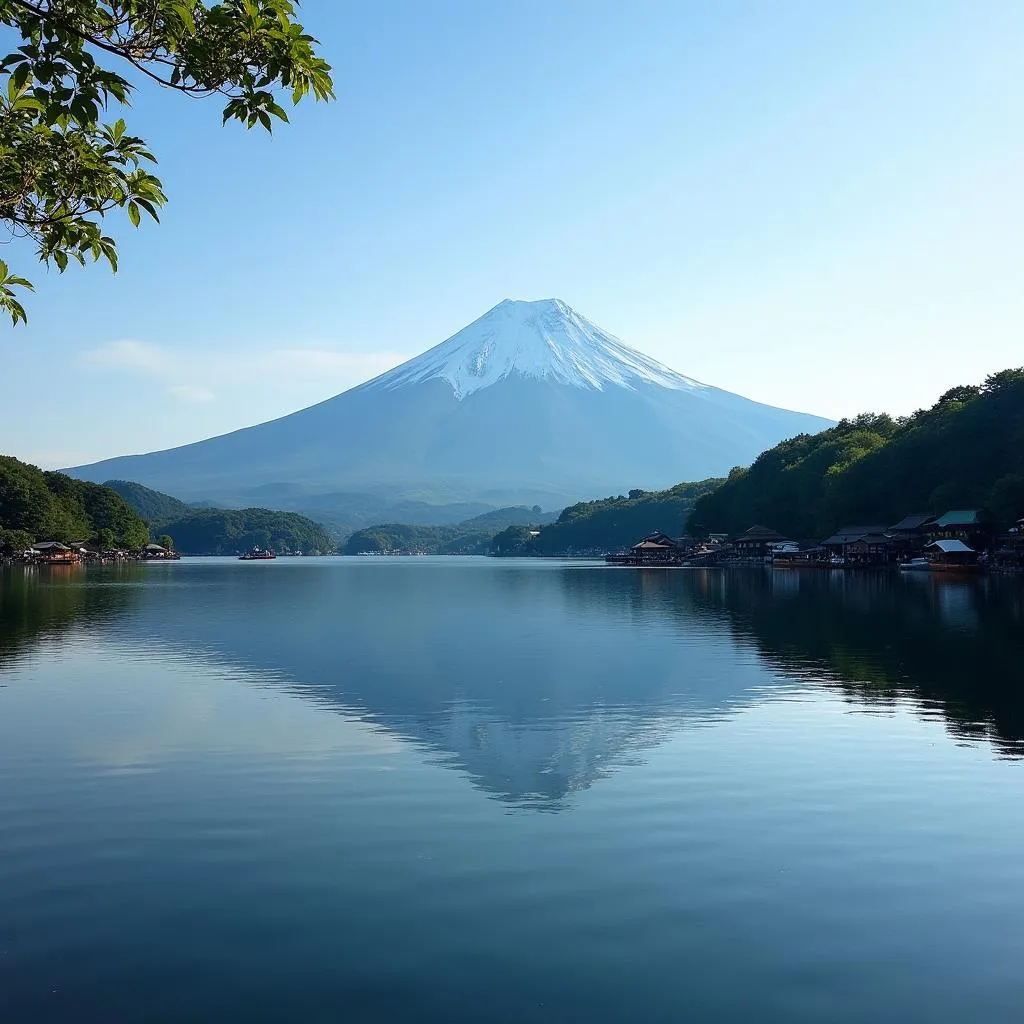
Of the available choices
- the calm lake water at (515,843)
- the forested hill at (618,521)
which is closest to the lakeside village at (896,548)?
the forested hill at (618,521)

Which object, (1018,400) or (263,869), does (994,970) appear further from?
(1018,400)

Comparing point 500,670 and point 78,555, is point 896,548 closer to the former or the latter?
point 500,670

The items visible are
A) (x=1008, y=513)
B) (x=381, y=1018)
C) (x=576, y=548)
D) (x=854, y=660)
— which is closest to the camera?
(x=381, y=1018)

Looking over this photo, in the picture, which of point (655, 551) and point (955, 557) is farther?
point (655, 551)

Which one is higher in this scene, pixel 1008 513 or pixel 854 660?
pixel 1008 513

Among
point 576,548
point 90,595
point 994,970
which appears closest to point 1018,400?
point 90,595

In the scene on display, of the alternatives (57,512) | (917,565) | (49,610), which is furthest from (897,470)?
(57,512)
